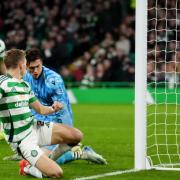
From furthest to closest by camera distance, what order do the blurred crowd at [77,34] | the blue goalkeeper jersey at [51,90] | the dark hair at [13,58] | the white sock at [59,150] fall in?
the blurred crowd at [77,34] → the blue goalkeeper jersey at [51,90] → the white sock at [59,150] → the dark hair at [13,58]

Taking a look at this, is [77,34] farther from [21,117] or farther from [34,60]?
[21,117]

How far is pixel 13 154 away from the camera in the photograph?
9.60 metres

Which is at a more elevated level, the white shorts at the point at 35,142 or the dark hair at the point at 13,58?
the dark hair at the point at 13,58

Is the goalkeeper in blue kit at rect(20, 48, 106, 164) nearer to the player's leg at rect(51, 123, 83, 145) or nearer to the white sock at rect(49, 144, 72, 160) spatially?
the white sock at rect(49, 144, 72, 160)

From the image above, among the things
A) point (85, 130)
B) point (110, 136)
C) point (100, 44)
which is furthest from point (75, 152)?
point (100, 44)

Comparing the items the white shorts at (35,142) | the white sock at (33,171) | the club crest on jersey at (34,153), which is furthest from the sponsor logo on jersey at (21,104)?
the white sock at (33,171)

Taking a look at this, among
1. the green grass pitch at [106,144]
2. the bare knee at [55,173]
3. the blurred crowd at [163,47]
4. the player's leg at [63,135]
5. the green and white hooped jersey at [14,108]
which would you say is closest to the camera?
the bare knee at [55,173]

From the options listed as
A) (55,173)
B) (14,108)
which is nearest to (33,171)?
(55,173)

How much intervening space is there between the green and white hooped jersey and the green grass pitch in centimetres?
49

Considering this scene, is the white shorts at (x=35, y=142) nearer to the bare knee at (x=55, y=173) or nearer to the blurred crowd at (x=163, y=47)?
the bare knee at (x=55, y=173)

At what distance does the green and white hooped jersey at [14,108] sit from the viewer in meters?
7.39

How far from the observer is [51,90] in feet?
29.7

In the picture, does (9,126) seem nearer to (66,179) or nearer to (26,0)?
(66,179)

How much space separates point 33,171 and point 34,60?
5.72 ft
